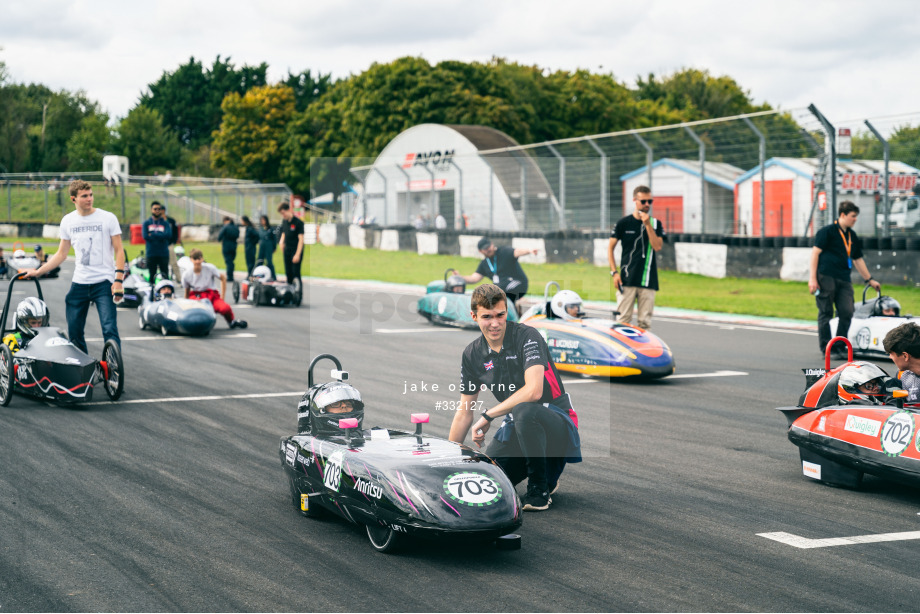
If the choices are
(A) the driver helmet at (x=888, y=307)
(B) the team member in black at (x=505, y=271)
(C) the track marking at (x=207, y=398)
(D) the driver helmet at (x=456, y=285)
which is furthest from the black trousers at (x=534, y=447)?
(D) the driver helmet at (x=456, y=285)

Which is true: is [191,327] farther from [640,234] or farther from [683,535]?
[683,535]

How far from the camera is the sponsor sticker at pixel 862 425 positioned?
5.85 m

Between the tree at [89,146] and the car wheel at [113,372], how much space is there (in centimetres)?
7451

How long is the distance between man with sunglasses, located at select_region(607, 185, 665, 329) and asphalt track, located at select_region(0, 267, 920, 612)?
1.73 m

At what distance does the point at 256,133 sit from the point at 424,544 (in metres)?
70.6

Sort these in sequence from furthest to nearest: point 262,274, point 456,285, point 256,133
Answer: point 256,133 < point 262,274 < point 456,285

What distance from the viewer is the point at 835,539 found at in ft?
16.4

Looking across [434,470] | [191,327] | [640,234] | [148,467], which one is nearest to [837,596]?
[434,470]

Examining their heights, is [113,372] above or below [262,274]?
below

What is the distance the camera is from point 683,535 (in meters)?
5.03

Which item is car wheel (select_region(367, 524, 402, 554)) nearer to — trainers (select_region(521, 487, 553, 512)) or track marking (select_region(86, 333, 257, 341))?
trainers (select_region(521, 487, 553, 512))

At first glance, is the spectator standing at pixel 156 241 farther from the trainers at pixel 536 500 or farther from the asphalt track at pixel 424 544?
the trainers at pixel 536 500

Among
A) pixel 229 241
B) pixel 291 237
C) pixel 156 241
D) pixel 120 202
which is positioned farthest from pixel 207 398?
pixel 120 202

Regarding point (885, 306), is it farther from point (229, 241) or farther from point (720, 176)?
point (229, 241)
